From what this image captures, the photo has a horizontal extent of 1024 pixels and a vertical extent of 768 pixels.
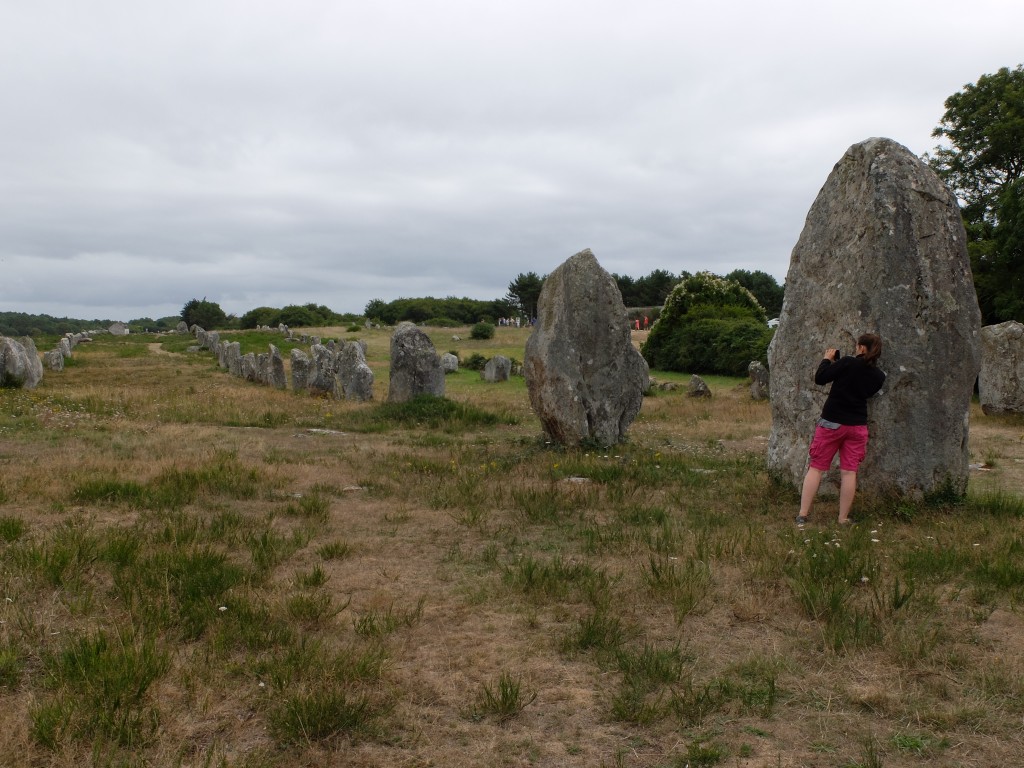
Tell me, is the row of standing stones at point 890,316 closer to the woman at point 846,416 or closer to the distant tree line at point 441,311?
the woman at point 846,416

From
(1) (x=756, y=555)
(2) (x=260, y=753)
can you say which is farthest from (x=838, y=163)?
(2) (x=260, y=753)

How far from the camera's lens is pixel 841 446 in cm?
807

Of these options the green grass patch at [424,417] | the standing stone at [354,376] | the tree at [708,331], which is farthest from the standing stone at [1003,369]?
the standing stone at [354,376]

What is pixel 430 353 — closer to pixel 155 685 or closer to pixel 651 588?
pixel 651 588

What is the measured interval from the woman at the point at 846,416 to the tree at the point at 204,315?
282ft

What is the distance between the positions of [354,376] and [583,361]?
10.7m

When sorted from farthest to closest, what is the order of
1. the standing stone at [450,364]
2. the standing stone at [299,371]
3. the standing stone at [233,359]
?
the standing stone at [450,364]
the standing stone at [233,359]
the standing stone at [299,371]

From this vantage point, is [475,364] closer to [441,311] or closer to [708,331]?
[708,331]

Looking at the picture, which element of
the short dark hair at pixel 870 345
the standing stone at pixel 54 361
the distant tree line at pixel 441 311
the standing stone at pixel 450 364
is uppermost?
the distant tree line at pixel 441 311

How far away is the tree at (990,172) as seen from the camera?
22.8m

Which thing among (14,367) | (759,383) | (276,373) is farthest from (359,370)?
(759,383)

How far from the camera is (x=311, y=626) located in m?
5.10

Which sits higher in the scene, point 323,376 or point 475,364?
point 475,364

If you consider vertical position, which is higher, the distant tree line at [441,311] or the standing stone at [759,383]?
the distant tree line at [441,311]
